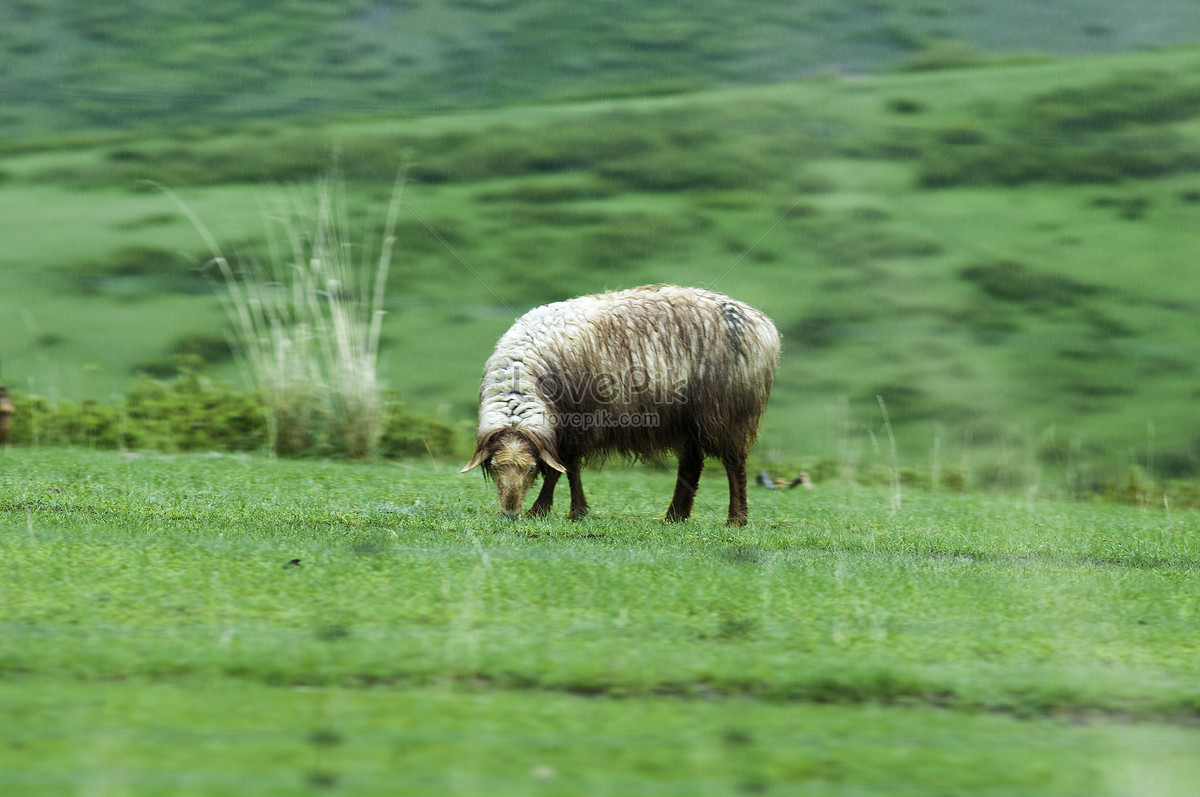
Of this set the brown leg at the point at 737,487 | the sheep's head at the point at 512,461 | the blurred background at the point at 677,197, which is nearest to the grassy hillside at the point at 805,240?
the blurred background at the point at 677,197

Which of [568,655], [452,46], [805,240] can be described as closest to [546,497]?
[568,655]

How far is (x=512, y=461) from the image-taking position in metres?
6.44

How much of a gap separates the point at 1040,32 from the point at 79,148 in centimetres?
1558

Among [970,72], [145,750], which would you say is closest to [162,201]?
[970,72]

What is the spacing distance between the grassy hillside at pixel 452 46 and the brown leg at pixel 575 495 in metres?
13.7

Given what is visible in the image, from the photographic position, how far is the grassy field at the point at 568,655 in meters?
3.06

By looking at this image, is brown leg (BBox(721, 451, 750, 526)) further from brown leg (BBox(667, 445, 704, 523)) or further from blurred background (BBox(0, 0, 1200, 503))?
blurred background (BBox(0, 0, 1200, 503))

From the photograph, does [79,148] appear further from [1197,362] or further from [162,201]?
[1197,362]

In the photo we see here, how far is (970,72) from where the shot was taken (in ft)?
66.1

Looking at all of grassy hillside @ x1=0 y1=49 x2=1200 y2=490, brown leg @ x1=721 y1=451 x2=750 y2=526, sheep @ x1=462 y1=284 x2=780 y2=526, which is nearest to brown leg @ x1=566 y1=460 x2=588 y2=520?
sheep @ x1=462 y1=284 x2=780 y2=526

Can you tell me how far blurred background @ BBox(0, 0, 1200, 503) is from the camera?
1207 cm

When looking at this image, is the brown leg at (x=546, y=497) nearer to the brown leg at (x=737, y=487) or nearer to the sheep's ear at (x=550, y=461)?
the sheep's ear at (x=550, y=461)

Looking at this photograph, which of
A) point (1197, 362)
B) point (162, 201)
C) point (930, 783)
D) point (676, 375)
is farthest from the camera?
point (162, 201)

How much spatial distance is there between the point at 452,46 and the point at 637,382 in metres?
14.9
